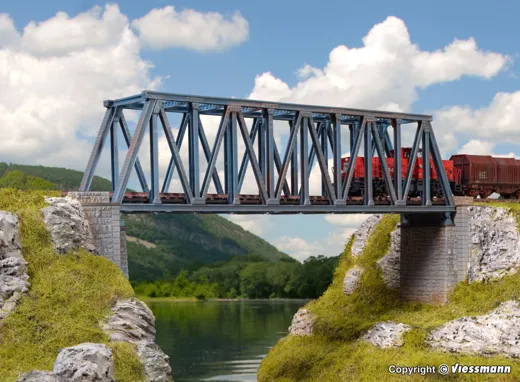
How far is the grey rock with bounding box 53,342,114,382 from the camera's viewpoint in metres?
31.7

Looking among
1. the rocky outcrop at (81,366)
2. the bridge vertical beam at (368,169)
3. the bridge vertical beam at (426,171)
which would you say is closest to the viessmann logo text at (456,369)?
the bridge vertical beam at (368,169)

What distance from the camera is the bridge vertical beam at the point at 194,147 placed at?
45094 millimetres

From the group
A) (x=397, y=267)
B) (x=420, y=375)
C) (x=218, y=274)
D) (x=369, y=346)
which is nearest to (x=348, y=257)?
(x=397, y=267)

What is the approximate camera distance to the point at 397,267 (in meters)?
63.0

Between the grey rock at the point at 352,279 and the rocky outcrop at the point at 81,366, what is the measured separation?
35514 millimetres

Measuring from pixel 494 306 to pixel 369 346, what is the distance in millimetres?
8316

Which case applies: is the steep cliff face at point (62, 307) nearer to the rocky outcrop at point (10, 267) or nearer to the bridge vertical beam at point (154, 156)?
the rocky outcrop at point (10, 267)

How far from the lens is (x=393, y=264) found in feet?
208

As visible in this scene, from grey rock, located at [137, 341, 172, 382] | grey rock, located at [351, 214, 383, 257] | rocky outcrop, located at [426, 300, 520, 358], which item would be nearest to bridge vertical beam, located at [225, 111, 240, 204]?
grey rock, located at [137, 341, 172, 382]

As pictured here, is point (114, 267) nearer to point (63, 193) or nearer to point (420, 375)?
point (63, 193)

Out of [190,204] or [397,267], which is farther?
[397,267]

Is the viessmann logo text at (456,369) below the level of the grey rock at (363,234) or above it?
below

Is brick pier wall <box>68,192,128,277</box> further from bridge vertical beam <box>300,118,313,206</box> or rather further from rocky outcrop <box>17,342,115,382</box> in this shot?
bridge vertical beam <box>300,118,313,206</box>

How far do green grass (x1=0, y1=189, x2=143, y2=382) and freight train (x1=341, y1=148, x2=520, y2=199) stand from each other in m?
27.2
